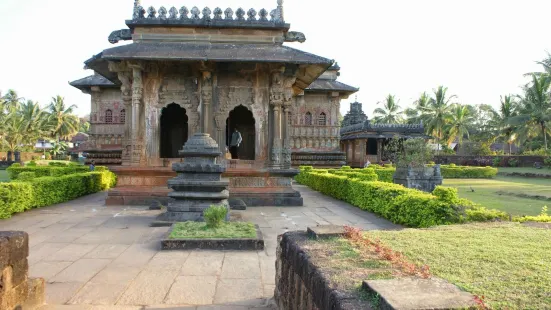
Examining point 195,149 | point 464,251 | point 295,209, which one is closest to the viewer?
point 464,251

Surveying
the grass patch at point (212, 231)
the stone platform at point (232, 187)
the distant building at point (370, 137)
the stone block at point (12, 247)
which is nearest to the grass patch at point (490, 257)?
the grass patch at point (212, 231)

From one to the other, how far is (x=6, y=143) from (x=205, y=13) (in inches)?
1743

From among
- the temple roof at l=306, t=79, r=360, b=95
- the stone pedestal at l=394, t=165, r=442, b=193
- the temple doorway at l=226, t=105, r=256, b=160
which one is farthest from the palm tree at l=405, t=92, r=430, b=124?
the temple doorway at l=226, t=105, r=256, b=160

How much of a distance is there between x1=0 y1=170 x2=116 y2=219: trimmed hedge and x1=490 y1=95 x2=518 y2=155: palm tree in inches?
1607

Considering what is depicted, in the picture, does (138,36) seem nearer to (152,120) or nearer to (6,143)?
(152,120)

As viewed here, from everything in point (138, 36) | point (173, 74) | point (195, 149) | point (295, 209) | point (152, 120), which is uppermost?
point (138, 36)

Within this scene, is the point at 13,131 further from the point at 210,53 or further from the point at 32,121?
the point at 210,53

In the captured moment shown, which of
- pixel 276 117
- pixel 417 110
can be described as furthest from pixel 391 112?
pixel 276 117

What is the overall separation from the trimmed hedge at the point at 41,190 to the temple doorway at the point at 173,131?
127 inches

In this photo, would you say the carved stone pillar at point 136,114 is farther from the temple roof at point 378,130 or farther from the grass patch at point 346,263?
the temple roof at point 378,130

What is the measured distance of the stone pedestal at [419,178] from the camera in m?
16.8

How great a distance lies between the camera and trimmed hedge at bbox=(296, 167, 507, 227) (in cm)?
735

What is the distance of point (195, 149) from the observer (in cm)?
931

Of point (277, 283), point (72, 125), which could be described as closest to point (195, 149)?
point (277, 283)
